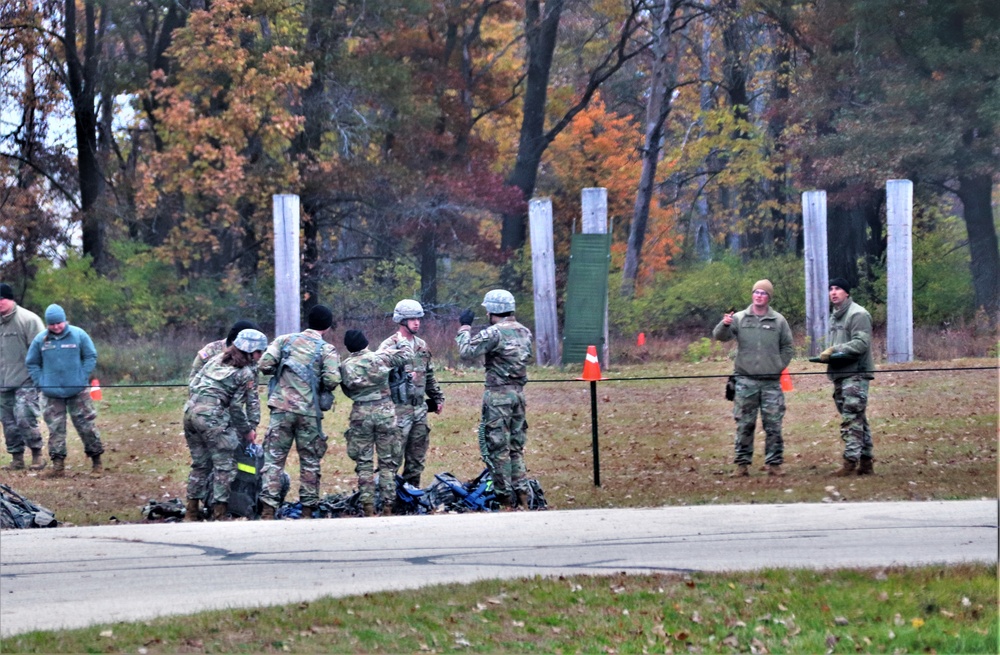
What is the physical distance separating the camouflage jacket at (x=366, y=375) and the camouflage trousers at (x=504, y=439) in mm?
1029

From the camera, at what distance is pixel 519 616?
327 inches

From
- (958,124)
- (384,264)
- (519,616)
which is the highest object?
(958,124)

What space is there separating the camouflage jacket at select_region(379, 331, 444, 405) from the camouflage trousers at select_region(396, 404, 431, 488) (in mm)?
146

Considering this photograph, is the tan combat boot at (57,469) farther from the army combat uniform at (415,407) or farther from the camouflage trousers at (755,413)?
the camouflage trousers at (755,413)

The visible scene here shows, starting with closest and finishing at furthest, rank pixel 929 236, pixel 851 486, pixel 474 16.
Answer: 1. pixel 851 486
2. pixel 929 236
3. pixel 474 16

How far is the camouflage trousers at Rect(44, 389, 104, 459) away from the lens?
604 inches

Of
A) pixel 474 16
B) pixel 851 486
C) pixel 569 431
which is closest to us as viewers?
pixel 851 486

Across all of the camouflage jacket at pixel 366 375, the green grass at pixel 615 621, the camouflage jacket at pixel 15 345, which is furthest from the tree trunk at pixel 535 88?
the green grass at pixel 615 621

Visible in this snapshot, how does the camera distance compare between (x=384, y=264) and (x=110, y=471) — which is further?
(x=384, y=264)

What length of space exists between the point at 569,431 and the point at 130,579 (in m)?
9.33

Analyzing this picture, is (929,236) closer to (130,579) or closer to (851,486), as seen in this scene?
(851,486)

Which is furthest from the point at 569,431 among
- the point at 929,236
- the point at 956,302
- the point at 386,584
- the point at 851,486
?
the point at 929,236

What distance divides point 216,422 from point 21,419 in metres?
4.57

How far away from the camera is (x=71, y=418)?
15.4m
